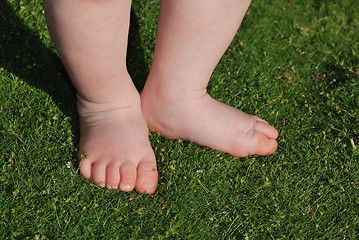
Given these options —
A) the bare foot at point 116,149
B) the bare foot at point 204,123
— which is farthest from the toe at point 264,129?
the bare foot at point 116,149

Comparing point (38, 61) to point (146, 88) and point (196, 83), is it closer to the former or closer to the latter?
point (146, 88)

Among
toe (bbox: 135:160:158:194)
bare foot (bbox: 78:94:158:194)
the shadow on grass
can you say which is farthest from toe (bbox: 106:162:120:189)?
the shadow on grass

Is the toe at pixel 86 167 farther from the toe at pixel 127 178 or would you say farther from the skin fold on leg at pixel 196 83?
the skin fold on leg at pixel 196 83

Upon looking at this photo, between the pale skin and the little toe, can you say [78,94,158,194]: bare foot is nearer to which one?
the pale skin

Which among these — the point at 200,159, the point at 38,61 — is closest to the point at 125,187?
the point at 200,159

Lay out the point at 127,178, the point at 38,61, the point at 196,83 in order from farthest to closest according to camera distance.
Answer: the point at 38,61
the point at 196,83
the point at 127,178

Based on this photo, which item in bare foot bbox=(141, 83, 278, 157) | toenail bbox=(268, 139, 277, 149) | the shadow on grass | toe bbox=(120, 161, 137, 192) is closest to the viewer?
toe bbox=(120, 161, 137, 192)

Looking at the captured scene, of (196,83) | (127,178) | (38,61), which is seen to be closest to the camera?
(127,178)
